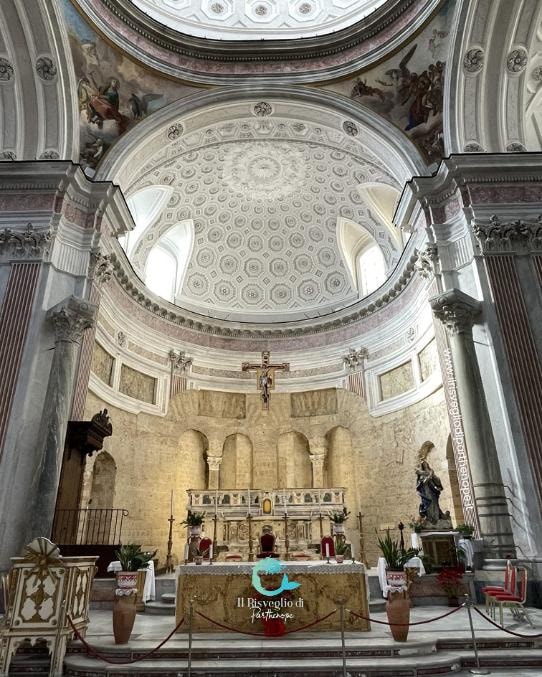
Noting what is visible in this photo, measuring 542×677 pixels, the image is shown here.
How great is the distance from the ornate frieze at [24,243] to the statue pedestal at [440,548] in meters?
10.9

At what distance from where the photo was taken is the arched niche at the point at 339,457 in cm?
1811

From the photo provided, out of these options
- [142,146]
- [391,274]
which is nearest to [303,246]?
[391,274]

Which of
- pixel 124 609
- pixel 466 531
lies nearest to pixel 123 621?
pixel 124 609

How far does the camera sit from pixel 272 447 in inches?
757

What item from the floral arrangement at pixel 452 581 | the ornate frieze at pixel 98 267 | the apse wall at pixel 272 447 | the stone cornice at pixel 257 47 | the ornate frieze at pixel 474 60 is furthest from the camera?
the apse wall at pixel 272 447

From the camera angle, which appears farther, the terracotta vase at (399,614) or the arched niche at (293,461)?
the arched niche at (293,461)

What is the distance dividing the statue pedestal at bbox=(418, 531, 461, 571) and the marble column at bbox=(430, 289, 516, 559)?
2.05ft

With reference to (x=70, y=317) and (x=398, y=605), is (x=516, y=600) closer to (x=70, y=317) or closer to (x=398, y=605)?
(x=398, y=605)

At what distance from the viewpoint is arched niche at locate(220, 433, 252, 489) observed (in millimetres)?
18609

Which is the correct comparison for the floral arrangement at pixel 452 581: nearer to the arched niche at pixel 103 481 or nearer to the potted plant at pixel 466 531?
the potted plant at pixel 466 531

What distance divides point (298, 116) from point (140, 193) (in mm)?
6653

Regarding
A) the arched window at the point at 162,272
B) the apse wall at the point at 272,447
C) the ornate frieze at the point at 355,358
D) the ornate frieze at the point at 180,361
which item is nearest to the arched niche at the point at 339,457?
the apse wall at the point at 272,447

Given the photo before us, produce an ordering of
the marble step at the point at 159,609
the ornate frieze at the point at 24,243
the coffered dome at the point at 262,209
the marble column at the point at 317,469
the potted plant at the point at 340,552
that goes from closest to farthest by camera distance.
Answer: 1. the potted plant at the point at 340,552
2. the marble step at the point at 159,609
3. the ornate frieze at the point at 24,243
4. the coffered dome at the point at 262,209
5. the marble column at the point at 317,469

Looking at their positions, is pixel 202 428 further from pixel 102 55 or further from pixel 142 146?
pixel 102 55
